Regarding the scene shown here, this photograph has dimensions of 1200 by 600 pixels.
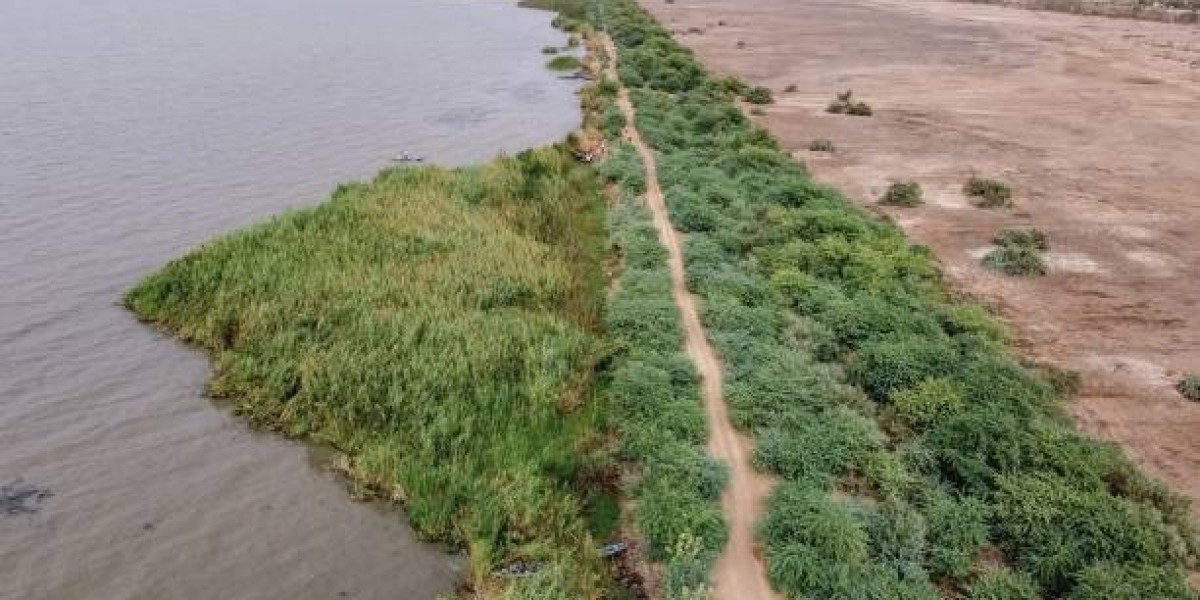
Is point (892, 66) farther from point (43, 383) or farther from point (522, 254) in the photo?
point (43, 383)

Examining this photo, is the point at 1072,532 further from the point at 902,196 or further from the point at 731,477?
the point at 902,196

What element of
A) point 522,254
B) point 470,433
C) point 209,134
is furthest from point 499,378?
point 209,134

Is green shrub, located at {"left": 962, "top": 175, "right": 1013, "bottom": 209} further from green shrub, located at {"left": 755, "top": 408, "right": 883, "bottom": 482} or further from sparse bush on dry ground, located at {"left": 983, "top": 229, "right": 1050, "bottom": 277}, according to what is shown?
green shrub, located at {"left": 755, "top": 408, "right": 883, "bottom": 482}

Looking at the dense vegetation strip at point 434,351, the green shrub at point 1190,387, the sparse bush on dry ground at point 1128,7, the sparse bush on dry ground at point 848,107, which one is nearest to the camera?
the dense vegetation strip at point 434,351

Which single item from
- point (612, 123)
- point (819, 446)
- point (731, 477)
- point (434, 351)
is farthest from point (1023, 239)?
point (612, 123)

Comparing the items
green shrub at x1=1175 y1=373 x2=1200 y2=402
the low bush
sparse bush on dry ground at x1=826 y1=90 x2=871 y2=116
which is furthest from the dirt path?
sparse bush on dry ground at x1=826 y1=90 x2=871 y2=116

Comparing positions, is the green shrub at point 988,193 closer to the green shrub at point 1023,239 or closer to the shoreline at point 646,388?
the green shrub at point 1023,239

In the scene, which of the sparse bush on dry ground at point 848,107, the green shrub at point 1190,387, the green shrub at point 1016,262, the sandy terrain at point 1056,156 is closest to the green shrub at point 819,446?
the sandy terrain at point 1056,156
